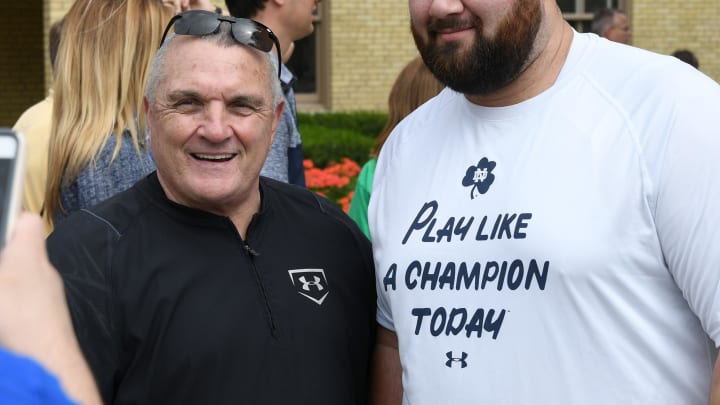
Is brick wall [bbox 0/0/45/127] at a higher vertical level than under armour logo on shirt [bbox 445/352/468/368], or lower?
lower

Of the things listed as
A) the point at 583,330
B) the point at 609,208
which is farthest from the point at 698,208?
the point at 583,330

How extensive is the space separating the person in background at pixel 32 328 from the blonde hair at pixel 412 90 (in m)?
3.91

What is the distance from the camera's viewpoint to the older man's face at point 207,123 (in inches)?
112

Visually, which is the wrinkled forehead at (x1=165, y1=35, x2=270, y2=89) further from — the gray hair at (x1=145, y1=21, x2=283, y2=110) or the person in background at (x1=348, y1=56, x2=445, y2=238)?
the person in background at (x1=348, y1=56, x2=445, y2=238)

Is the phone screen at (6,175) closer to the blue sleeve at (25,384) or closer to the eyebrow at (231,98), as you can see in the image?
the blue sleeve at (25,384)

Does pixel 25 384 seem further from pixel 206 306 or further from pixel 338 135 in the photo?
pixel 338 135

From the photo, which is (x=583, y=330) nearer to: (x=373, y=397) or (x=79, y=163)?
(x=373, y=397)

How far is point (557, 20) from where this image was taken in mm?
2809

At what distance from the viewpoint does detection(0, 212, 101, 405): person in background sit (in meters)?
1.16

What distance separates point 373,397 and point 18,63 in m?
14.9

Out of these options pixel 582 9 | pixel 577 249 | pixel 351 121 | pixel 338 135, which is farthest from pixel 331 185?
pixel 582 9

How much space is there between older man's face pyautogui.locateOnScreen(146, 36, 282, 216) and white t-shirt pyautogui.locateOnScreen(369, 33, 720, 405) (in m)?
0.47

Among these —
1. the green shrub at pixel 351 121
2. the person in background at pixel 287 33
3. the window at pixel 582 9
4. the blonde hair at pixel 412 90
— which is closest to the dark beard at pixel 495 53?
the person in background at pixel 287 33

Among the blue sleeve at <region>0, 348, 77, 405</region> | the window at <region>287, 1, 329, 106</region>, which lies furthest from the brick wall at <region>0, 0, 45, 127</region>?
the blue sleeve at <region>0, 348, 77, 405</region>
